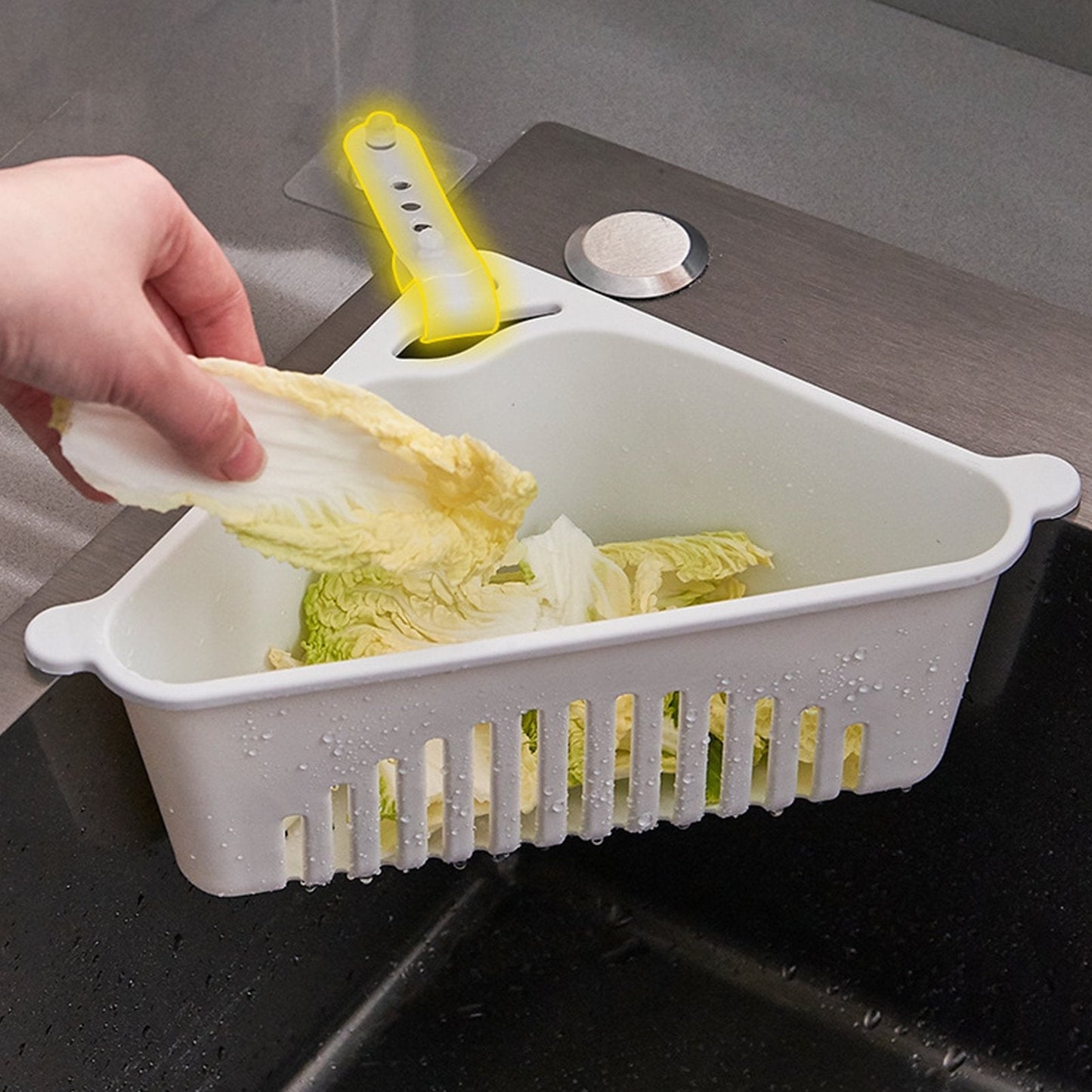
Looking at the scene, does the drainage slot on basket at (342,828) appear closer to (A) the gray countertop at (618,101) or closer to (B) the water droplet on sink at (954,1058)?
(B) the water droplet on sink at (954,1058)

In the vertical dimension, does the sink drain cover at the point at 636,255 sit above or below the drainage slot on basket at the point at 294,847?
above

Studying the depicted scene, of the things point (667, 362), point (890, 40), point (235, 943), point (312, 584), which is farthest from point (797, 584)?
point (890, 40)

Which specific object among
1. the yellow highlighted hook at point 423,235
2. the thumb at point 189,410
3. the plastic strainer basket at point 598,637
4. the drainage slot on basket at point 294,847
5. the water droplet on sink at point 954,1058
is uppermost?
the thumb at point 189,410

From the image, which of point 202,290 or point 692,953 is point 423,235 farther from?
point 692,953

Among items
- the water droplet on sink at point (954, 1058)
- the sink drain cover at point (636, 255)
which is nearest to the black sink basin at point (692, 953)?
the water droplet on sink at point (954, 1058)

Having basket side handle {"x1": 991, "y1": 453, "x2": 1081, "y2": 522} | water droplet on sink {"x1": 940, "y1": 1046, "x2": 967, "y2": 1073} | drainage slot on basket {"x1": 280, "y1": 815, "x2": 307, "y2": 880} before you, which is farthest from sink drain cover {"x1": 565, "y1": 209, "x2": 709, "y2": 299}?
water droplet on sink {"x1": 940, "y1": 1046, "x2": 967, "y2": 1073}

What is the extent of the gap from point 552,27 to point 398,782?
42.0 inches

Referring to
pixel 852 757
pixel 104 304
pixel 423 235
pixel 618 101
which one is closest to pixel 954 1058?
pixel 852 757

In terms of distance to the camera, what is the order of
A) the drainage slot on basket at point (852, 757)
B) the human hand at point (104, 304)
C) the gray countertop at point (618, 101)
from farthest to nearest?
the gray countertop at point (618, 101), the drainage slot on basket at point (852, 757), the human hand at point (104, 304)

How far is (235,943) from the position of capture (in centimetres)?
91

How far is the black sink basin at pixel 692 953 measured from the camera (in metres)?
0.87

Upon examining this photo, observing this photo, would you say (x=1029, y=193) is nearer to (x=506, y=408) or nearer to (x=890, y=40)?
(x=890, y=40)

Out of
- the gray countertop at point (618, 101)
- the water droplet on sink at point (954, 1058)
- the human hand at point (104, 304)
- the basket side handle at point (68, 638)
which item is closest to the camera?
the human hand at point (104, 304)

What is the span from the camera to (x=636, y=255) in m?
0.96
